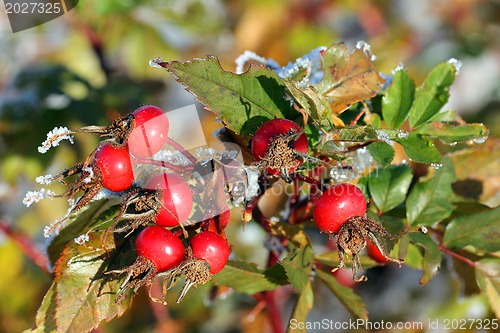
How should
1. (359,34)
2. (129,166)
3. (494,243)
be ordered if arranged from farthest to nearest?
1. (359,34)
2. (494,243)
3. (129,166)

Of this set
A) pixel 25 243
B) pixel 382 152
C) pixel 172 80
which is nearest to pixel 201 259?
pixel 382 152

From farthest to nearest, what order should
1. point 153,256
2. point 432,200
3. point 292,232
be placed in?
point 432,200
point 292,232
point 153,256

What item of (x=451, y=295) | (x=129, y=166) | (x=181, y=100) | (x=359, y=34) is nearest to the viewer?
(x=129, y=166)

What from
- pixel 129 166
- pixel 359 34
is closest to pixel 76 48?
pixel 359 34

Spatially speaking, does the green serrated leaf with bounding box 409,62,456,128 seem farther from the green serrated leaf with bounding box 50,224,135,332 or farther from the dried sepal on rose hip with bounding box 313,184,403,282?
the green serrated leaf with bounding box 50,224,135,332

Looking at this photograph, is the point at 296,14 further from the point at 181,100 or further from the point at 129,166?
the point at 129,166

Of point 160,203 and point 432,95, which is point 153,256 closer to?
point 160,203
